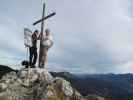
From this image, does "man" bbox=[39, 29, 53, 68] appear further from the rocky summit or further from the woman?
the rocky summit

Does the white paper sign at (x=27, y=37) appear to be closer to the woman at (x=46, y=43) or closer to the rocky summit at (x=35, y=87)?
the woman at (x=46, y=43)

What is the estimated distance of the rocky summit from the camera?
1077 inches

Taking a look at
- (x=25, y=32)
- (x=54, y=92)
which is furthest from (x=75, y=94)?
(x=25, y=32)

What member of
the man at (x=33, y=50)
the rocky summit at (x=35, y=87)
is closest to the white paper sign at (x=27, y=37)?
the man at (x=33, y=50)

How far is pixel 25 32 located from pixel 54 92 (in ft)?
21.2

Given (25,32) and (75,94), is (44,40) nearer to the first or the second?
(25,32)

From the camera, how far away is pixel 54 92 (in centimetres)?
2766

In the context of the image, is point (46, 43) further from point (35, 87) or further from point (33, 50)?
point (35, 87)

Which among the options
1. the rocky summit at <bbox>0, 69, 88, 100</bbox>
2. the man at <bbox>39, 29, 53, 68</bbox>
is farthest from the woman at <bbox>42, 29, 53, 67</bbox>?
the rocky summit at <bbox>0, 69, 88, 100</bbox>

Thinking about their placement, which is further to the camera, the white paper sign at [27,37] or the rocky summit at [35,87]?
the white paper sign at [27,37]

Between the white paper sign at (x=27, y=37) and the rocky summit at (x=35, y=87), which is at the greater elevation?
the white paper sign at (x=27, y=37)

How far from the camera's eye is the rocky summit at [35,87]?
27.4m

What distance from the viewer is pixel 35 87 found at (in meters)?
28.4

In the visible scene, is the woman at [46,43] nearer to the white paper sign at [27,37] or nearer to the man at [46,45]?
the man at [46,45]
